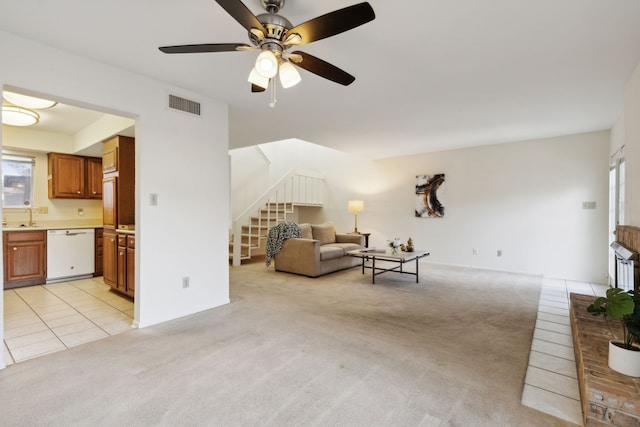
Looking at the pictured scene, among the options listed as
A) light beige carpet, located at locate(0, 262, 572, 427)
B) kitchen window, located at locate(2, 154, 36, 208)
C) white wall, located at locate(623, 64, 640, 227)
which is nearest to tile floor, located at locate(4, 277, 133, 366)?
light beige carpet, located at locate(0, 262, 572, 427)

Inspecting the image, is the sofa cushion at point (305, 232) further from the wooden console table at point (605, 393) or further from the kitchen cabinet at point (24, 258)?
the wooden console table at point (605, 393)

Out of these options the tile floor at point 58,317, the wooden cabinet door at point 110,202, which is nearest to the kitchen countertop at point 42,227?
the tile floor at point 58,317

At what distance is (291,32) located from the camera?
1.64 meters

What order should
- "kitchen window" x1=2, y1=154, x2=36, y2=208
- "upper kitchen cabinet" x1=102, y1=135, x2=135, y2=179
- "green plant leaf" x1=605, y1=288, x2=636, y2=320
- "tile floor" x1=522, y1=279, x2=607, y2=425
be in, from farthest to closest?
"kitchen window" x1=2, y1=154, x2=36, y2=208 → "upper kitchen cabinet" x1=102, y1=135, x2=135, y2=179 → "tile floor" x1=522, y1=279, x2=607, y2=425 → "green plant leaf" x1=605, y1=288, x2=636, y2=320

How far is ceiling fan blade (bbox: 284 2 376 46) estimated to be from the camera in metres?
1.39

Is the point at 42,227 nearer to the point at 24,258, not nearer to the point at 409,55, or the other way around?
the point at 24,258

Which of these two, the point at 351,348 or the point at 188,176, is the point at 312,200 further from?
the point at 351,348

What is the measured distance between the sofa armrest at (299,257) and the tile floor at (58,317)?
7.92 feet

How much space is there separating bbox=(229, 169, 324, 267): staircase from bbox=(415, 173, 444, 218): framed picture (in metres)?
2.61

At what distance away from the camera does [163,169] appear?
2980mm

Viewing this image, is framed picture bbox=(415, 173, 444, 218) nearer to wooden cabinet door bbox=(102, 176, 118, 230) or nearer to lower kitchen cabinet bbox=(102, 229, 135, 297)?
lower kitchen cabinet bbox=(102, 229, 135, 297)

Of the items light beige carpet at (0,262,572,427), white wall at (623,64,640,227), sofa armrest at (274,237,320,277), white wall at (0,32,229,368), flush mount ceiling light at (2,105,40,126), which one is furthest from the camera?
sofa armrest at (274,237,320,277)

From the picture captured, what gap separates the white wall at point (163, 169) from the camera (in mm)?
2342

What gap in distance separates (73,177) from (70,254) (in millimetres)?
1299
